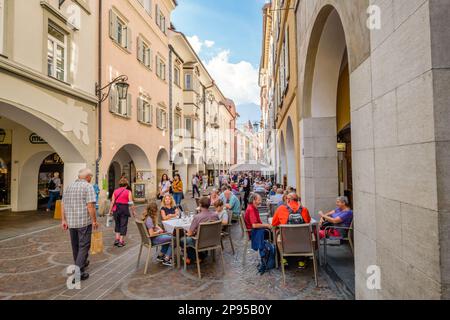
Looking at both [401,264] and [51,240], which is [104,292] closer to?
[401,264]

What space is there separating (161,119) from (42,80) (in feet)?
39.0

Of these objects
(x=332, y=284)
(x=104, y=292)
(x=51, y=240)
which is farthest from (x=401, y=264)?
(x=51, y=240)

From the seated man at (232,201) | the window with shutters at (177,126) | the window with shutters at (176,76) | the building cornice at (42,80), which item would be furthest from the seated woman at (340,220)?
the window with shutters at (176,76)

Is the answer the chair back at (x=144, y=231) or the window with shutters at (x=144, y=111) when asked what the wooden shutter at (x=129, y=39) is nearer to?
the window with shutters at (x=144, y=111)

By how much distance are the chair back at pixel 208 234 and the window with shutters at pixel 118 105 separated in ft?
34.3

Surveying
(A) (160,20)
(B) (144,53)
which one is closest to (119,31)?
(B) (144,53)

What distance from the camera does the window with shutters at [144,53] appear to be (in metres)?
17.4

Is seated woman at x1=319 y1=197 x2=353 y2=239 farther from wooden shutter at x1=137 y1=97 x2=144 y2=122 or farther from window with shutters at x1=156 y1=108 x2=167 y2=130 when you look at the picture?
window with shutters at x1=156 y1=108 x2=167 y2=130

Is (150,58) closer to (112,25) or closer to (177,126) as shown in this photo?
(112,25)

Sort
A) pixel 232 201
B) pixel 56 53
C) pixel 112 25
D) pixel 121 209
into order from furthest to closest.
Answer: pixel 112 25 → pixel 56 53 → pixel 232 201 → pixel 121 209

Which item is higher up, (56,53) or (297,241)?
(56,53)

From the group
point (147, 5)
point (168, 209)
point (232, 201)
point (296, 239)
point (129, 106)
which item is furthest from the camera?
point (147, 5)

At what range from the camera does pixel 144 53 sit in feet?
60.7

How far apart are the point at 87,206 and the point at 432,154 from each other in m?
5.12
